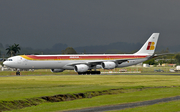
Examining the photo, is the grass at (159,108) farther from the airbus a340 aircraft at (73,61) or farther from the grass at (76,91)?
the airbus a340 aircraft at (73,61)

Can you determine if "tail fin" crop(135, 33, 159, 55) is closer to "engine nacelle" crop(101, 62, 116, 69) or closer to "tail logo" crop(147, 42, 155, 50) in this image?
"tail logo" crop(147, 42, 155, 50)

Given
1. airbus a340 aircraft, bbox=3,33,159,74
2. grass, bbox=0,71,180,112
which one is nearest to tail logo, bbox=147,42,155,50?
airbus a340 aircraft, bbox=3,33,159,74

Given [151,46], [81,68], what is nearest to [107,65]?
[81,68]

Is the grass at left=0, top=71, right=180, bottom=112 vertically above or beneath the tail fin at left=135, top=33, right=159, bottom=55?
beneath

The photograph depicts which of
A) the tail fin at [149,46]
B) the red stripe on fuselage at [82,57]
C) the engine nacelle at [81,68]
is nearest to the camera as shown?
the engine nacelle at [81,68]

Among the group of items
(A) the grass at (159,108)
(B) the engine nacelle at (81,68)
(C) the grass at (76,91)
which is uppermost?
(B) the engine nacelle at (81,68)

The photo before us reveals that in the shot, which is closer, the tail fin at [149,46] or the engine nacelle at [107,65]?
the engine nacelle at [107,65]

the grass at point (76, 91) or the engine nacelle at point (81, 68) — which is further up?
the engine nacelle at point (81, 68)

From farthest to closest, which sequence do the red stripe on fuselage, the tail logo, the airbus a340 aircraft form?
the tail logo, the red stripe on fuselage, the airbus a340 aircraft

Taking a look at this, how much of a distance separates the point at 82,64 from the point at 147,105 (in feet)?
151

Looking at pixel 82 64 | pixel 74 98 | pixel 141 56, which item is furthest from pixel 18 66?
pixel 74 98

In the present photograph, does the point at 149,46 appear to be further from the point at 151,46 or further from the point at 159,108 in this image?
the point at 159,108

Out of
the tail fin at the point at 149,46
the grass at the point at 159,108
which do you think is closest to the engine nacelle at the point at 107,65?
the tail fin at the point at 149,46

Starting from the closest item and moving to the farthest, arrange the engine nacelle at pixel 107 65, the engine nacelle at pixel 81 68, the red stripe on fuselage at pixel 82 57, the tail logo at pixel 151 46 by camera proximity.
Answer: the engine nacelle at pixel 81 68 → the red stripe on fuselage at pixel 82 57 → the engine nacelle at pixel 107 65 → the tail logo at pixel 151 46
